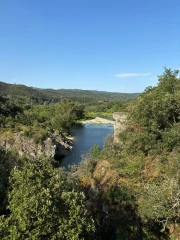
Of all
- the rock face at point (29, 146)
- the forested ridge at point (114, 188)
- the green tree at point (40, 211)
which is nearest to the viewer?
the green tree at point (40, 211)

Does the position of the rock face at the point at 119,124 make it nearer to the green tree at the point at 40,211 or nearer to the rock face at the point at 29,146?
the green tree at the point at 40,211

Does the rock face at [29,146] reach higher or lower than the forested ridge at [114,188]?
lower

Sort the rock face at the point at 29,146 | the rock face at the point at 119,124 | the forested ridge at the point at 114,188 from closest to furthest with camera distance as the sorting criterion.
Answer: the forested ridge at the point at 114,188, the rock face at the point at 119,124, the rock face at the point at 29,146

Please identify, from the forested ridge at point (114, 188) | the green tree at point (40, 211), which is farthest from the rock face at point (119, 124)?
the green tree at point (40, 211)

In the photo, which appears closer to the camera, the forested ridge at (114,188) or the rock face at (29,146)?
the forested ridge at (114,188)

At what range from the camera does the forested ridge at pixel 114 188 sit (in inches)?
386

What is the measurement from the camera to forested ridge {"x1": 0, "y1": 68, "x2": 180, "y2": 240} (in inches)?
386

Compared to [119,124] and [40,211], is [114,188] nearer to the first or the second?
[119,124]

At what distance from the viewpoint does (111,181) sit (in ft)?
63.2

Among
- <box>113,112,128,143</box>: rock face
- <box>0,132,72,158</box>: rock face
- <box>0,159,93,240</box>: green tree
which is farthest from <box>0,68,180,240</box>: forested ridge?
<box>0,132,72,158</box>: rock face

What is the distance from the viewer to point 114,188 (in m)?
18.3

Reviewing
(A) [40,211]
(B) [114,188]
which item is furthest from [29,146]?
(A) [40,211]

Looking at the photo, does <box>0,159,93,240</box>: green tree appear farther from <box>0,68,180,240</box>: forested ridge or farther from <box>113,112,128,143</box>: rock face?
<box>113,112,128,143</box>: rock face

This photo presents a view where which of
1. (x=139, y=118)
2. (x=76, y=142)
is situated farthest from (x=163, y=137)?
(x=76, y=142)
